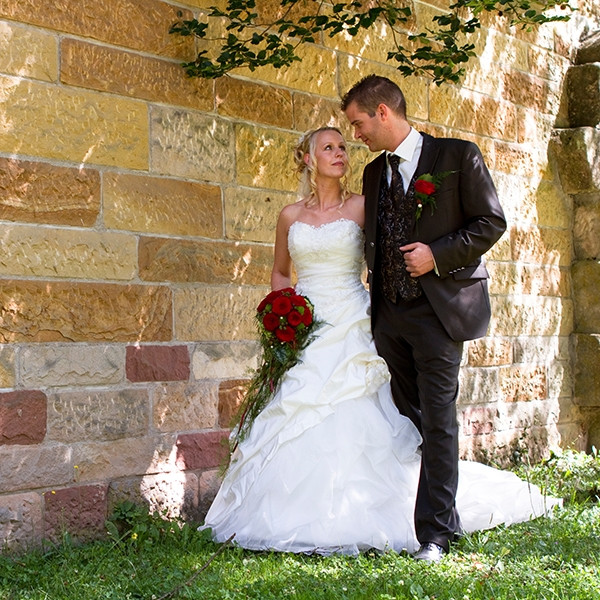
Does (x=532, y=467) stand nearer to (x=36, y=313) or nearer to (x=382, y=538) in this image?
(x=382, y=538)

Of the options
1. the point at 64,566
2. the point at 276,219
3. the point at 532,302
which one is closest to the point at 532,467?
the point at 532,302

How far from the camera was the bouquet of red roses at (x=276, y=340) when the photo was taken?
13.2 feet

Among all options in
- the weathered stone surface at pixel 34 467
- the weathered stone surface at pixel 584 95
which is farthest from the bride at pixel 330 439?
the weathered stone surface at pixel 584 95

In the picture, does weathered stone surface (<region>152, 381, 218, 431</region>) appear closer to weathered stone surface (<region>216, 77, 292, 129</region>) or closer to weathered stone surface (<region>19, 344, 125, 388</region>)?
weathered stone surface (<region>19, 344, 125, 388</region>)

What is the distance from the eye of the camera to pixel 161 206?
14.2ft

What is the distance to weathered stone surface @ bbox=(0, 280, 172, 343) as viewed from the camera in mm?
3775

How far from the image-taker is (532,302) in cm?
661

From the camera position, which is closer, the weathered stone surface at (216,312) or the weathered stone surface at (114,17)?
the weathered stone surface at (114,17)

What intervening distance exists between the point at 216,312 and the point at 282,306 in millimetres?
642

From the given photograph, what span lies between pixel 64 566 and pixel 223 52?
2.49 meters

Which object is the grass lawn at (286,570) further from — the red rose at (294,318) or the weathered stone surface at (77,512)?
the red rose at (294,318)

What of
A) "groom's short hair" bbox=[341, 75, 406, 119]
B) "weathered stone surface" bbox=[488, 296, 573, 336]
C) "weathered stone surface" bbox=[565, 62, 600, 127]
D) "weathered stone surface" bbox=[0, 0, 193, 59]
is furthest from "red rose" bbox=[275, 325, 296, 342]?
"weathered stone surface" bbox=[565, 62, 600, 127]

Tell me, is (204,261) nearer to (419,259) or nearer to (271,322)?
(271,322)

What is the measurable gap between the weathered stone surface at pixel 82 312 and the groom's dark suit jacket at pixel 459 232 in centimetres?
129
